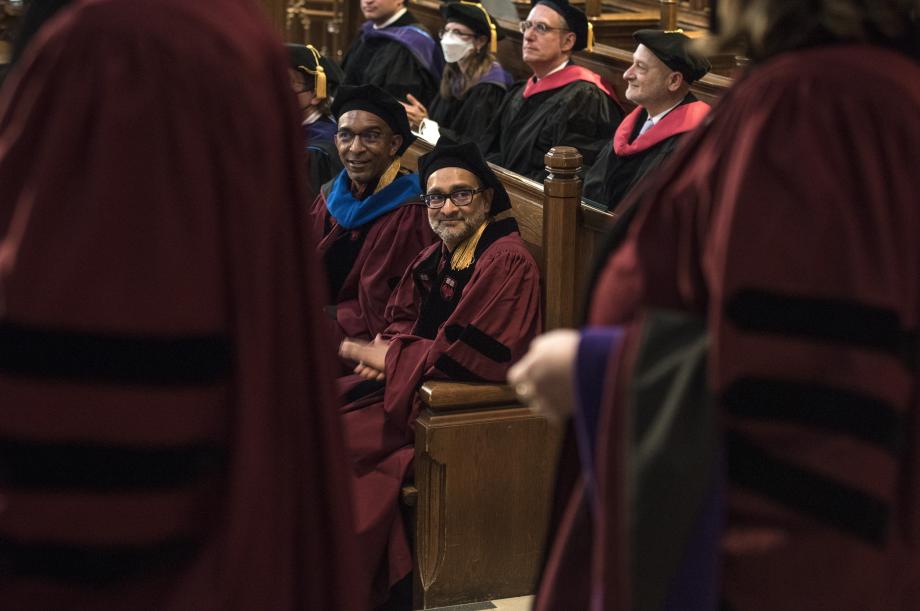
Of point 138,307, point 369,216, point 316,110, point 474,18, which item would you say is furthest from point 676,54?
point 138,307

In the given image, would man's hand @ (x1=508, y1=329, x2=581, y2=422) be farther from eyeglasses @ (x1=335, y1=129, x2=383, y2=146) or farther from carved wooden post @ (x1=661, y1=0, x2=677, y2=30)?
carved wooden post @ (x1=661, y1=0, x2=677, y2=30)

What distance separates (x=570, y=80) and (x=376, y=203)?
8.76 feet

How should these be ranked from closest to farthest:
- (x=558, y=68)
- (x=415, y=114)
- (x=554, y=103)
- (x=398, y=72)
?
(x=554, y=103), (x=558, y=68), (x=415, y=114), (x=398, y=72)

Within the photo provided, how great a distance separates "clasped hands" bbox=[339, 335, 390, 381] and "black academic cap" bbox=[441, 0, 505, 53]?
3.96 m

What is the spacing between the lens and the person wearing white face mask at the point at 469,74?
8.15 meters

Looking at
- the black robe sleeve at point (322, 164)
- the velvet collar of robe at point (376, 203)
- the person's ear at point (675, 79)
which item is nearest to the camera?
the velvet collar of robe at point (376, 203)

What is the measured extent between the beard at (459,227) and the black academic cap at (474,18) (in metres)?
3.84

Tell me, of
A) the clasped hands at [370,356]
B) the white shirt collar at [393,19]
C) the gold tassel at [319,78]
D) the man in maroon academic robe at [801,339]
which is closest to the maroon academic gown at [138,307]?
the man in maroon academic robe at [801,339]

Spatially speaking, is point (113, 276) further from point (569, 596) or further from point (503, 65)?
point (503, 65)

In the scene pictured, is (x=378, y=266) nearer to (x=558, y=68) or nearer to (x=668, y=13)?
(x=558, y=68)

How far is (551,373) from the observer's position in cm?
177

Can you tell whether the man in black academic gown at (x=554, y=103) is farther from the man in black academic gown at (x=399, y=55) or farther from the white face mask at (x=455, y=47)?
the man in black academic gown at (x=399, y=55)

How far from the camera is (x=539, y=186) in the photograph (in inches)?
174

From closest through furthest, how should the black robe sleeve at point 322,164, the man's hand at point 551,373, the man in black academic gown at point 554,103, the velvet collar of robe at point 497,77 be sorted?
1. the man's hand at point 551,373
2. the black robe sleeve at point 322,164
3. the man in black academic gown at point 554,103
4. the velvet collar of robe at point 497,77
